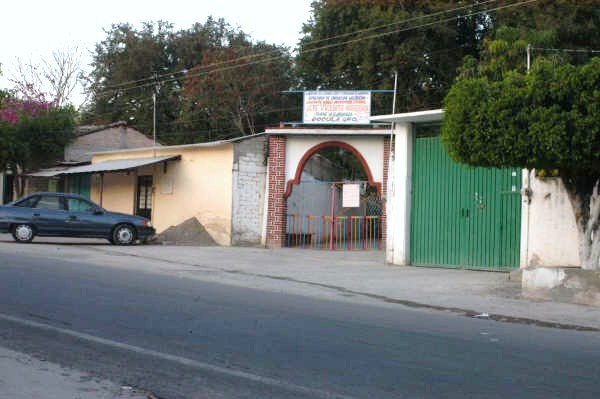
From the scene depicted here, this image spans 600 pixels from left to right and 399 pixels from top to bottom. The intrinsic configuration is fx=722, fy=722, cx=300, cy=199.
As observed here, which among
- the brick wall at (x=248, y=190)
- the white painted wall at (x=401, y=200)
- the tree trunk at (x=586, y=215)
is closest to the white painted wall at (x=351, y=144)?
the brick wall at (x=248, y=190)

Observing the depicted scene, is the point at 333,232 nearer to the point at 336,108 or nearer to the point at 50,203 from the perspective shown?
the point at 336,108

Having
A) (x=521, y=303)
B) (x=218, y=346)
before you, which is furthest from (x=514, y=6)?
(x=218, y=346)

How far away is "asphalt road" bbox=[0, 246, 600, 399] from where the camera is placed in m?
5.98

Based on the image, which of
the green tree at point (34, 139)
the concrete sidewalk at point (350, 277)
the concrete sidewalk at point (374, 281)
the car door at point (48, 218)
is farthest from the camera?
the green tree at point (34, 139)

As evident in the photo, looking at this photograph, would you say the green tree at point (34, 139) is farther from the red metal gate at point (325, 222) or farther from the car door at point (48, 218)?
A: the red metal gate at point (325, 222)

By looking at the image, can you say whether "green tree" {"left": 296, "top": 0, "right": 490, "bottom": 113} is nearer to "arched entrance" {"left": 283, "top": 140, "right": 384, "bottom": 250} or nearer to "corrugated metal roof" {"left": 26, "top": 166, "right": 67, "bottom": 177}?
"arched entrance" {"left": 283, "top": 140, "right": 384, "bottom": 250}

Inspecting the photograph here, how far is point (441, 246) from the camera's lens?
17453 millimetres

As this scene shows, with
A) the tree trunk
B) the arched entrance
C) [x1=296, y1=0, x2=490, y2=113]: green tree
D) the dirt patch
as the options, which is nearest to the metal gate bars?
the arched entrance

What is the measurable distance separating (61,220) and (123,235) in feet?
6.20

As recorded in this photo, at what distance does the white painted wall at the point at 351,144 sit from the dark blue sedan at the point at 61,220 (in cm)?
554

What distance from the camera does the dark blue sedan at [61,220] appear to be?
69.4 feet

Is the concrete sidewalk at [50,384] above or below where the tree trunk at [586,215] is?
below

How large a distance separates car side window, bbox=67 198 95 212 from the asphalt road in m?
10.5

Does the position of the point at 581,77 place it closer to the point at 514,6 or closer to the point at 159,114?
the point at 514,6
